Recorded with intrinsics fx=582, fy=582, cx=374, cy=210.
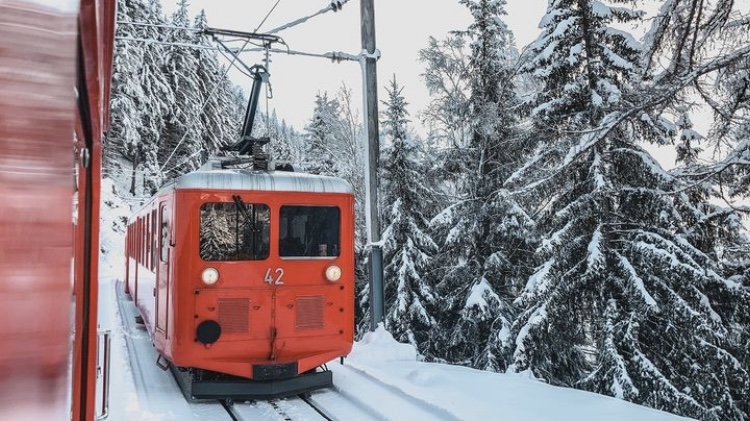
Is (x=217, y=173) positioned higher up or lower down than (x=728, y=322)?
higher up

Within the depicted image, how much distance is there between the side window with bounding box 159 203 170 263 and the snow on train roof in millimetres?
298

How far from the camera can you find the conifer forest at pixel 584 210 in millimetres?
5664

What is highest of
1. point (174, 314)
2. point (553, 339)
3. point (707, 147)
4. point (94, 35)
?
point (707, 147)

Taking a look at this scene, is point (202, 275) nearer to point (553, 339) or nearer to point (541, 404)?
point (541, 404)

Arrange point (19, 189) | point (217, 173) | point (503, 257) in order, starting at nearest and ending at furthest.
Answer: point (19, 189) → point (217, 173) → point (503, 257)

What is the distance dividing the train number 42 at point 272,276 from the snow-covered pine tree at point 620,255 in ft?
18.2

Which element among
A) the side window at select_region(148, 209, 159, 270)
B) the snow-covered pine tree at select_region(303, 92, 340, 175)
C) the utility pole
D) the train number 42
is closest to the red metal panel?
the train number 42

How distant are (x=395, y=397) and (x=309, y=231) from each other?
83.9 inches

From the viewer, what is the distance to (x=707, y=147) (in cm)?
610

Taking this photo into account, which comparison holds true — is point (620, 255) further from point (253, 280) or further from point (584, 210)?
point (253, 280)

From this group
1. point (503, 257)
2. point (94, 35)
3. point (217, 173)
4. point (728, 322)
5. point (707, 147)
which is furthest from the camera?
point (503, 257)

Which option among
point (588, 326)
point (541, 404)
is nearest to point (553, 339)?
point (588, 326)

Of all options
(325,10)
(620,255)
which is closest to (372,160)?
(325,10)

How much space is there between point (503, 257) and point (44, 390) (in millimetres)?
16418
